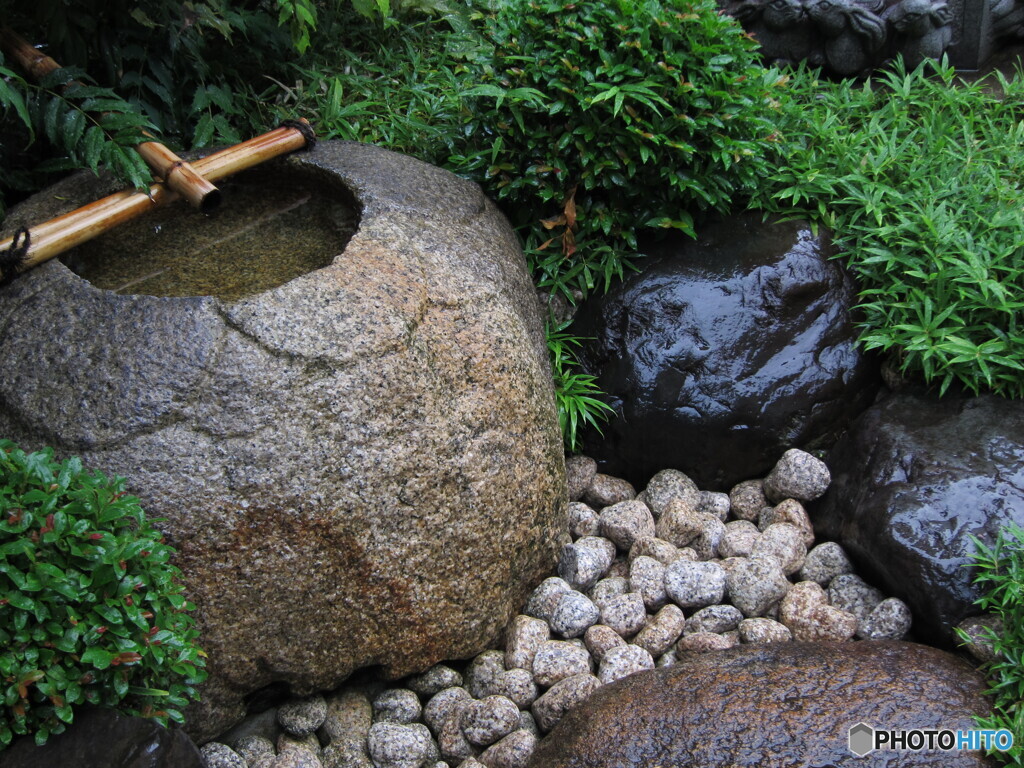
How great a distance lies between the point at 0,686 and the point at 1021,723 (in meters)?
2.99

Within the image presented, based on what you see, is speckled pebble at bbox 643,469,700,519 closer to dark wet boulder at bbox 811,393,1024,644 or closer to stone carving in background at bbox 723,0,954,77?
dark wet boulder at bbox 811,393,1024,644

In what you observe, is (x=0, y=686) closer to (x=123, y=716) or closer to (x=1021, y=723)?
(x=123, y=716)

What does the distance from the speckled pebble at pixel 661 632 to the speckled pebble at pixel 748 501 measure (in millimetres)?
776

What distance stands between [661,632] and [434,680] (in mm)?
899

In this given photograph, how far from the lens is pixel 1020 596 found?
3.24 m

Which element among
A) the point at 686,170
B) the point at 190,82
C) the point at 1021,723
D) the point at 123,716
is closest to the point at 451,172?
the point at 686,170

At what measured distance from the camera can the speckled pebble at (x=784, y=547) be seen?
396cm

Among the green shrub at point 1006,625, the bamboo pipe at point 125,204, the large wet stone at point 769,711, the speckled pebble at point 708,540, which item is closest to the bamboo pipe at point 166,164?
the bamboo pipe at point 125,204

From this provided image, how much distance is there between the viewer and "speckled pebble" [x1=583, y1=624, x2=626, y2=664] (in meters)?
3.57

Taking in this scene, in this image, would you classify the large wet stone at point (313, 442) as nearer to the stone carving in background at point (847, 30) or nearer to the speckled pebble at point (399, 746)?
the speckled pebble at point (399, 746)

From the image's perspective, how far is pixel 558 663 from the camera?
3.48 metres

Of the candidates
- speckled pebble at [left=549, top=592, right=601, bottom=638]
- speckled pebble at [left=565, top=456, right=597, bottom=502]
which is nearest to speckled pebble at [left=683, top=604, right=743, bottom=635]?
speckled pebble at [left=549, top=592, right=601, bottom=638]

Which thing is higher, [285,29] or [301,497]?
[285,29]

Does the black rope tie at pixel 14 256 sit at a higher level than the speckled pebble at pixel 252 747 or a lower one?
higher
